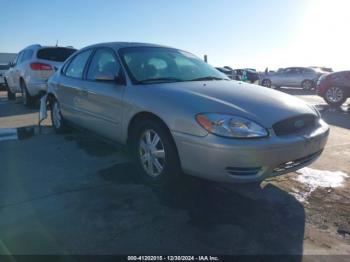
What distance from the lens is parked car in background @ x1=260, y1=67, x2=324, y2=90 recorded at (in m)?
20.2

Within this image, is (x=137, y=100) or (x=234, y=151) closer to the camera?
(x=234, y=151)

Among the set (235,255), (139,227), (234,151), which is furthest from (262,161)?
(139,227)

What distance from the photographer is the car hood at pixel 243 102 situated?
3166 millimetres

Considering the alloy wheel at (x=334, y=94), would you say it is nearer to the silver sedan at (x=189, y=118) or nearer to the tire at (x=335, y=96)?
the tire at (x=335, y=96)

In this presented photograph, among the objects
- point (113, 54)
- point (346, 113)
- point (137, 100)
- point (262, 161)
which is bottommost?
point (346, 113)

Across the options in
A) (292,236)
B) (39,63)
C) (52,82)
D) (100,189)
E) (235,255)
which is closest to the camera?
(235,255)

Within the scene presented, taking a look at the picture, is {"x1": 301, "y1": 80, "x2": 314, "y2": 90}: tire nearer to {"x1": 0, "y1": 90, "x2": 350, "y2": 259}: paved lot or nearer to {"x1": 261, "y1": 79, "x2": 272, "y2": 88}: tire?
{"x1": 261, "y1": 79, "x2": 272, "y2": 88}: tire

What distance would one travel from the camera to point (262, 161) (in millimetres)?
3020

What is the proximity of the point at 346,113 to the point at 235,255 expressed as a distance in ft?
27.2

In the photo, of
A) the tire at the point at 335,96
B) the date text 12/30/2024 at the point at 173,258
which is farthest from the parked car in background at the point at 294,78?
the date text 12/30/2024 at the point at 173,258

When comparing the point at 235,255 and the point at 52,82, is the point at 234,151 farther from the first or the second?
the point at 52,82

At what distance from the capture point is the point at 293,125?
10.8 feet

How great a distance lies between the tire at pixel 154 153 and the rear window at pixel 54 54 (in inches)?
248

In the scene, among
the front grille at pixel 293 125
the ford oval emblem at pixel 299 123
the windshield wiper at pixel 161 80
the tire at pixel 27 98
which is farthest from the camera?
the tire at pixel 27 98
